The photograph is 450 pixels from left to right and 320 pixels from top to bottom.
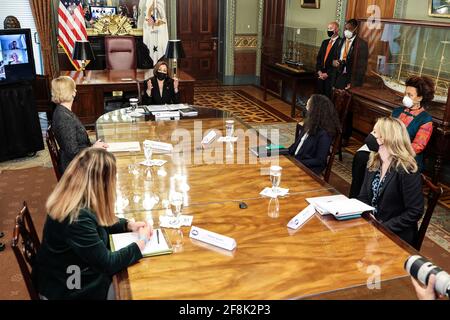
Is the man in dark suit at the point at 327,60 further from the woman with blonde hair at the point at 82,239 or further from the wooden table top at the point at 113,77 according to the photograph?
the woman with blonde hair at the point at 82,239

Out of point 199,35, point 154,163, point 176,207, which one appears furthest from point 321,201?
point 199,35

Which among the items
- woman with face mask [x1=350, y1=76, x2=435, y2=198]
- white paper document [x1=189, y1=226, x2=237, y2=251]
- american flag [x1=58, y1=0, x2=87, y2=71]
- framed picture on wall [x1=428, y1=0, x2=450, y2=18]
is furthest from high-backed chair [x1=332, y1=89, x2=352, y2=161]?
american flag [x1=58, y1=0, x2=87, y2=71]

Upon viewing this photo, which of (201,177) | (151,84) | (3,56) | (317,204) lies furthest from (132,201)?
(3,56)

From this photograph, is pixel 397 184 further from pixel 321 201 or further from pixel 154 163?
pixel 154 163

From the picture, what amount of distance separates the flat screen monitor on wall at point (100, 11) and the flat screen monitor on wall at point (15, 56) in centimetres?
323

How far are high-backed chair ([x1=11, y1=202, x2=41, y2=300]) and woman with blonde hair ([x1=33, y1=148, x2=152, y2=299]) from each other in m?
0.07

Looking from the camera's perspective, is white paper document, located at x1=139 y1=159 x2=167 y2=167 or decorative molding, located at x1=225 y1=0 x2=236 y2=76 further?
decorative molding, located at x1=225 y1=0 x2=236 y2=76

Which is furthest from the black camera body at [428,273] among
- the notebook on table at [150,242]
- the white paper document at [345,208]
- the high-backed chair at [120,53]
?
the high-backed chair at [120,53]

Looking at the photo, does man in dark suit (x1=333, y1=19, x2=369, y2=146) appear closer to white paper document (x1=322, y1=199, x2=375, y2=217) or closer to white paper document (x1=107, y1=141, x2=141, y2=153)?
white paper document (x1=107, y1=141, x2=141, y2=153)

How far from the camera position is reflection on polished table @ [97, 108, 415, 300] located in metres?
1.79

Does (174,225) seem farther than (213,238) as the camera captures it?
Yes

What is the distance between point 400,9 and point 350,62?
94 centimetres

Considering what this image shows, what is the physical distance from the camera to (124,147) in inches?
134

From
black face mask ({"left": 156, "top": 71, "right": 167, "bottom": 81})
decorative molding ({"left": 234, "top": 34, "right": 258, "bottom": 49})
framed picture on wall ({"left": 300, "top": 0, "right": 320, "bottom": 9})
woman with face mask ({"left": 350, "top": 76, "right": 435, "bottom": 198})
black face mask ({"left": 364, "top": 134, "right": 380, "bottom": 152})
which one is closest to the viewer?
black face mask ({"left": 364, "top": 134, "right": 380, "bottom": 152})
